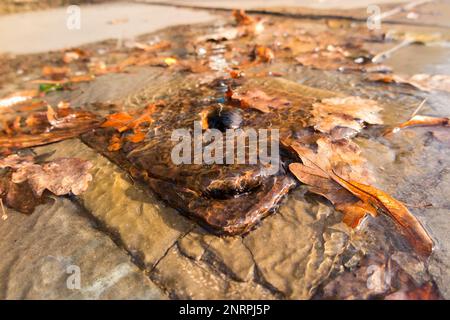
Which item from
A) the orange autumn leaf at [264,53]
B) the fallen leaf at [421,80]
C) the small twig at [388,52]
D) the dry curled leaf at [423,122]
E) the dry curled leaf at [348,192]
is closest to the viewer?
the dry curled leaf at [348,192]

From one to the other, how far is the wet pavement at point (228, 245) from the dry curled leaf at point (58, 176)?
0.05 m

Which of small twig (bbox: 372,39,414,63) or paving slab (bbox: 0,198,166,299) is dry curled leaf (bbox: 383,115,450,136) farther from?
paving slab (bbox: 0,198,166,299)

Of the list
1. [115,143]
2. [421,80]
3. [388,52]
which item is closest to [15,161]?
[115,143]

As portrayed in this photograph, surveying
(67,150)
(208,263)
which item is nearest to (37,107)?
(67,150)

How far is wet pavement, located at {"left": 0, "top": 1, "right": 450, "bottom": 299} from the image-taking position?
1377mm

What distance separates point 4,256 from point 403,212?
1.69 meters

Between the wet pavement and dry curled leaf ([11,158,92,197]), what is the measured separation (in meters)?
0.05

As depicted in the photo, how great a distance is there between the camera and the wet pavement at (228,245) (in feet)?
4.52

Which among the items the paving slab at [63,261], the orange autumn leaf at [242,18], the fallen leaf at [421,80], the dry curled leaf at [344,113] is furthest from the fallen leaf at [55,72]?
the fallen leaf at [421,80]

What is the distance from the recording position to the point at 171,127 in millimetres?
2215

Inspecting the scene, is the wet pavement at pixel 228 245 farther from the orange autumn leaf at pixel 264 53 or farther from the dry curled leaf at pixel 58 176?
the orange autumn leaf at pixel 264 53

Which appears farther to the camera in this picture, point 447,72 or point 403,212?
point 447,72
